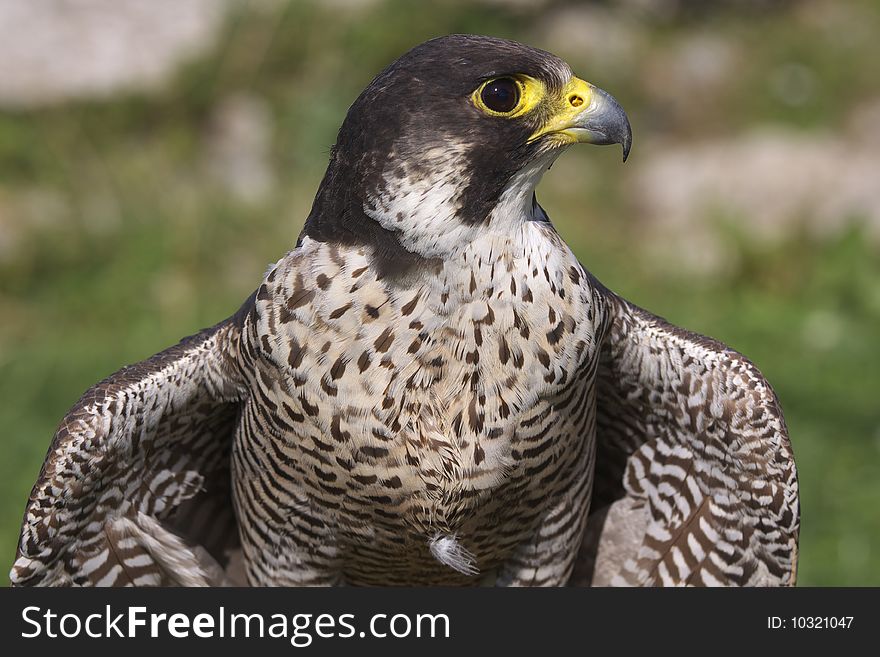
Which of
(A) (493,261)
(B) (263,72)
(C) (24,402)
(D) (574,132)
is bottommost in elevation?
(A) (493,261)

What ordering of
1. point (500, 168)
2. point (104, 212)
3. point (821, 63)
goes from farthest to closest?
point (821, 63), point (104, 212), point (500, 168)

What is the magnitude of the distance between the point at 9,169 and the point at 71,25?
1.25 meters

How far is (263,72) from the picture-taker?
816 centimetres

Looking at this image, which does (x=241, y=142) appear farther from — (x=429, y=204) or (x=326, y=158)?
(x=429, y=204)

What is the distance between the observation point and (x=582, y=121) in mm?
2838

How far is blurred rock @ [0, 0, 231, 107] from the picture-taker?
7812 mm

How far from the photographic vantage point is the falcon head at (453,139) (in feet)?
9.01

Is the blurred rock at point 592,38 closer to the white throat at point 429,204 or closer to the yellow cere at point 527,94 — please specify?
the yellow cere at point 527,94

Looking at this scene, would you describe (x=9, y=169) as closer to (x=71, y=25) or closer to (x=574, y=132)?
(x=71, y=25)

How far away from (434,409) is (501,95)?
2.42ft

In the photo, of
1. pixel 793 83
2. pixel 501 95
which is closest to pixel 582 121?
pixel 501 95

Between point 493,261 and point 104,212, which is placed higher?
point 104,212

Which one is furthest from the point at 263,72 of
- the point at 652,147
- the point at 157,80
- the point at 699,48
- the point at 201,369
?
the point at 201,369

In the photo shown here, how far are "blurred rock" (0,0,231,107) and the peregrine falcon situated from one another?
4.88m
